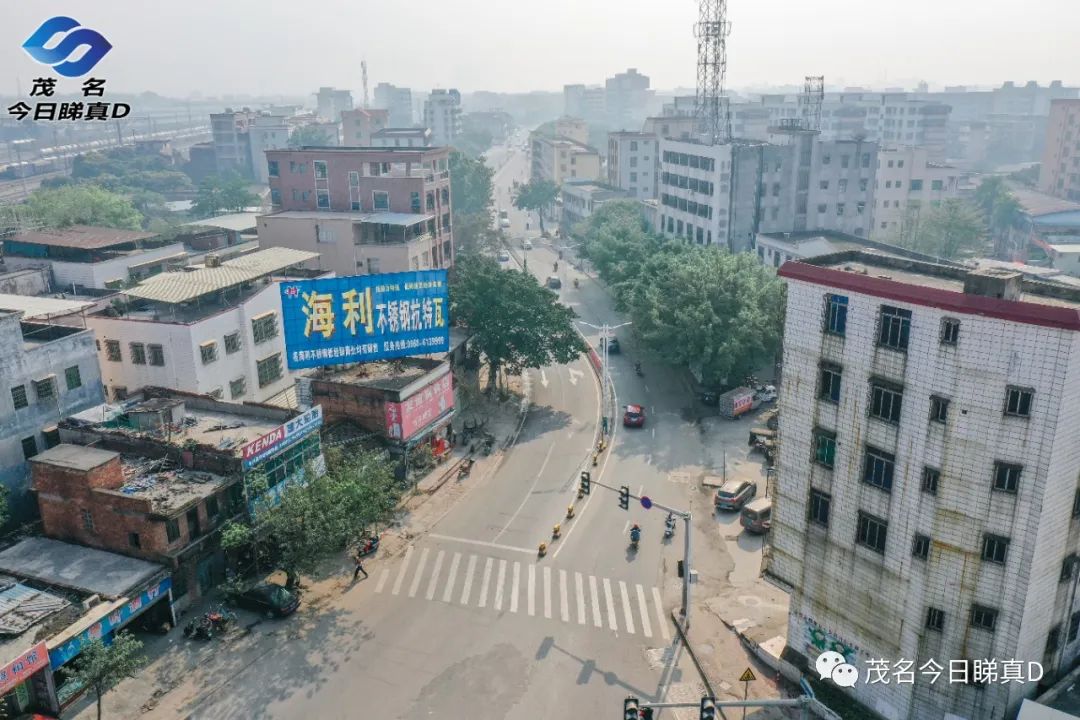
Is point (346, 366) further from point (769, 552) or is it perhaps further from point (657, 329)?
point (769, 552)

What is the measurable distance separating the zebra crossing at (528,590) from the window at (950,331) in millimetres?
18133

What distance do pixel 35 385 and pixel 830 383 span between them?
38.5 metres

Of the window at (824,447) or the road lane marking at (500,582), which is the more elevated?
the window at (824,447)

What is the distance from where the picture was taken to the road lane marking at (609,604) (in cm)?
3759

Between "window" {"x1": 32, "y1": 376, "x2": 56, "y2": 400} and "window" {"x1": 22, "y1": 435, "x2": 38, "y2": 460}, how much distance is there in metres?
2.15

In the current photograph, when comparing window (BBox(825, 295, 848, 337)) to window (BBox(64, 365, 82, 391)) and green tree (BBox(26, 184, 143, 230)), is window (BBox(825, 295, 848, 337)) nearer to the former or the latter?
window (BBox(64, 365, 82, 391))

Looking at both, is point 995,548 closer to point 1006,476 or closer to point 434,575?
point 1006,476

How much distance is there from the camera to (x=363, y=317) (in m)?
49.0

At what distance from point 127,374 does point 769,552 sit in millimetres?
38914

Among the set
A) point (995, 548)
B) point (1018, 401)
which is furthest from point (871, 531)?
point (1018, 401)

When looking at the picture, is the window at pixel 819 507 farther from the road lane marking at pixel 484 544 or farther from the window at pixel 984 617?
the road lane marking at pixel 484 544

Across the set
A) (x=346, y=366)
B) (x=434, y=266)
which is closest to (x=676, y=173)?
(x=434, y=266)

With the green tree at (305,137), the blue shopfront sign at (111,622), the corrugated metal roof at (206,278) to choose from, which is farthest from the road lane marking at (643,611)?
the green tree at (305,137)

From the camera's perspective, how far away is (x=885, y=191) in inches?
4774
